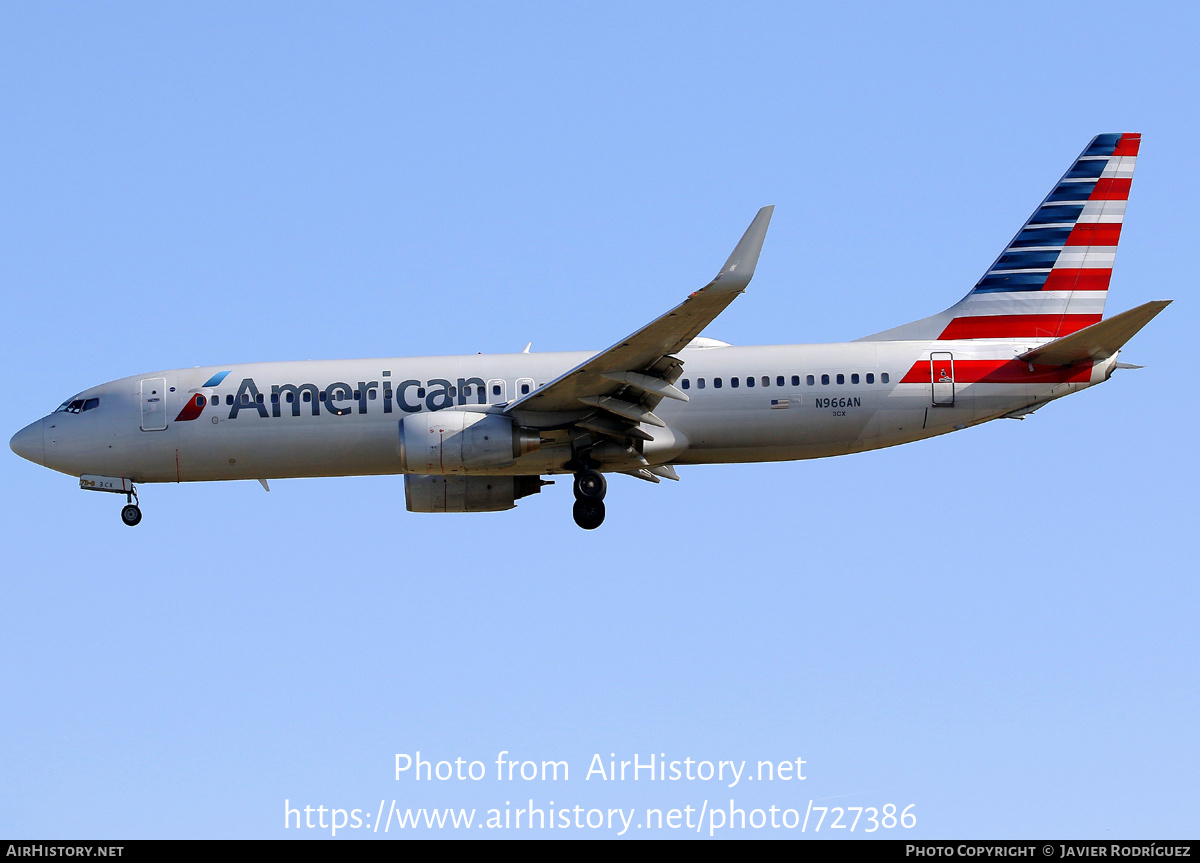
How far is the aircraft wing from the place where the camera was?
71.6ft

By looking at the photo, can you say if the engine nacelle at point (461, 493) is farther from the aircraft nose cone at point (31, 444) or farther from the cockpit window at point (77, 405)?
the aircraft nose cone at point (31, 444)

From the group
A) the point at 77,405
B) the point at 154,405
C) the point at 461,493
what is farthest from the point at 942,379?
the point at 77,405

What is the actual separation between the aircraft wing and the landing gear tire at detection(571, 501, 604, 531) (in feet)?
4.89

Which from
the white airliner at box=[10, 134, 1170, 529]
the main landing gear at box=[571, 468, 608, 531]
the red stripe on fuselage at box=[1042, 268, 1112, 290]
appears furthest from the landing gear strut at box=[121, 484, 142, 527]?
the red stripe on fuselage at box=[1042, 268, 1112, 290]

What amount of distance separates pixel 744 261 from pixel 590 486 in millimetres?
6236

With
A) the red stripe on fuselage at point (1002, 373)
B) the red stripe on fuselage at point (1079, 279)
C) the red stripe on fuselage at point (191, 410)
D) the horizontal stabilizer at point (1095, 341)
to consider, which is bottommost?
the red stripe on fuselage at point (191, 410)

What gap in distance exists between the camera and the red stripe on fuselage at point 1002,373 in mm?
26031

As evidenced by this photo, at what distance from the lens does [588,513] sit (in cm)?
2638

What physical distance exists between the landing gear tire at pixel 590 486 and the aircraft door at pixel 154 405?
26.7ft

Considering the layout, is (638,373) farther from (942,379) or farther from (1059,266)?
(1059,266)

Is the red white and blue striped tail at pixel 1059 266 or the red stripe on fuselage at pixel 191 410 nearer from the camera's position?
the red stripe on fuselage at pixel 191 410

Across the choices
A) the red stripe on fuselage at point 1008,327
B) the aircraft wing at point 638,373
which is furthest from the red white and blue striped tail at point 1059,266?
the aircraft wing at point 638,373
